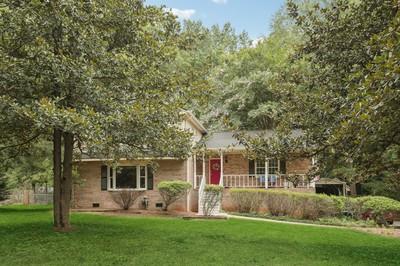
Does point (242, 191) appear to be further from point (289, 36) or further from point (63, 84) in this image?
point (289, 36)

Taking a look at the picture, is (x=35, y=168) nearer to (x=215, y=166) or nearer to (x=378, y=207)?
(x=215, y=166)

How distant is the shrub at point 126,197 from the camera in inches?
792

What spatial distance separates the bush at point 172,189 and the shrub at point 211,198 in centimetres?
109

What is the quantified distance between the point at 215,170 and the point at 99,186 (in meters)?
6.19

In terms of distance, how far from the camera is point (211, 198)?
18.2 metres

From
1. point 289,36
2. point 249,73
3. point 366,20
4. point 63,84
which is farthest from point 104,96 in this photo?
point 289,36

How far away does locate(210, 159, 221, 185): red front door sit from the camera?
23172 millimetres

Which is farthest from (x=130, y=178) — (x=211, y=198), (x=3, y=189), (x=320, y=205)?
(x=320, y=205)

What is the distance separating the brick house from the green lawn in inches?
267

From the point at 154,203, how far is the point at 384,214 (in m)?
10.2

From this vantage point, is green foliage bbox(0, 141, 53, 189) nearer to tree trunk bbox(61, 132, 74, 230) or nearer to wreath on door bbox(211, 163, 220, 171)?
tree trunk bbox(61, 132, 74, 230)

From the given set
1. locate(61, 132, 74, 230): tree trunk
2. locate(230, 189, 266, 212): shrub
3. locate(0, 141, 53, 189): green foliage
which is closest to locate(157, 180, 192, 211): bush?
locate(230, 189, 266, 212): shrub

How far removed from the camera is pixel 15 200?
26094mm

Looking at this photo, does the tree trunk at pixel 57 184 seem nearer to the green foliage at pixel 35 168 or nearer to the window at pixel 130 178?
the green foliage at pixel 35 168
